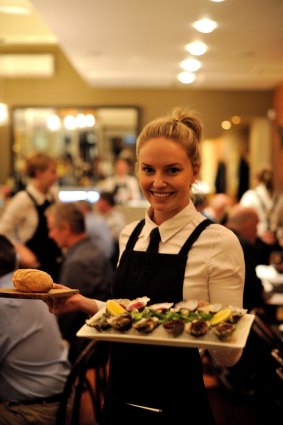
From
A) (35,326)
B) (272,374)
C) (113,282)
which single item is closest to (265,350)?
(272,374)

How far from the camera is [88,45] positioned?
280 inches

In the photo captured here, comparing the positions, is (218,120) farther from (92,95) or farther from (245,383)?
(245,383)

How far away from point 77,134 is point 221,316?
9.52 meters

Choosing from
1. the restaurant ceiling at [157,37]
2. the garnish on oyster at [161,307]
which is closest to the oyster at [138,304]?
the garnish on oyster at [161,307]

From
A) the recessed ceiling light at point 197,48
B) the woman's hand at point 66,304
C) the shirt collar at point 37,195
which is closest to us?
the woman's hand at point 66,304

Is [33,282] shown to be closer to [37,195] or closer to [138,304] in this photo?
[138,304]

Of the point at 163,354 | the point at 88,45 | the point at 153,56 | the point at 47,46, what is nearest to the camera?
the point at 163,354

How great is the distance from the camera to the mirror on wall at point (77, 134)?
10.6 metres

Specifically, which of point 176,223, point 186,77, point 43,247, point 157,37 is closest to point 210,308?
point 176,223

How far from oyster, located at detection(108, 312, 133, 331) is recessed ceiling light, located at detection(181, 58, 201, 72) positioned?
6742 millimetres

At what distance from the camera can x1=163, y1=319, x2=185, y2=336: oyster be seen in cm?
134

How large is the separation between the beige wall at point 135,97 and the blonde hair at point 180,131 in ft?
29.5

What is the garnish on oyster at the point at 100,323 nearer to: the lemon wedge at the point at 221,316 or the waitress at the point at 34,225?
the lemon wedge at the point at 221,316

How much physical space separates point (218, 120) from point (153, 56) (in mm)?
3290
